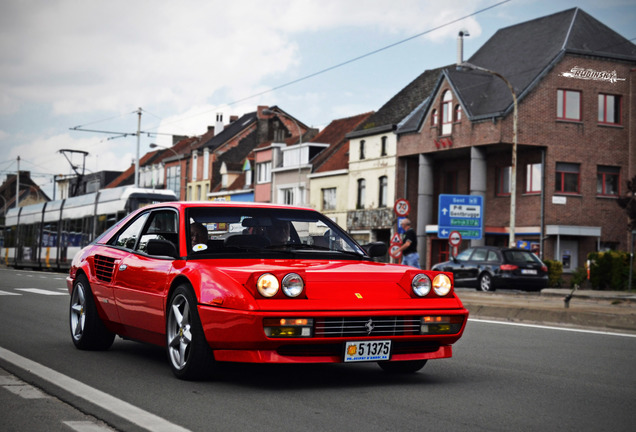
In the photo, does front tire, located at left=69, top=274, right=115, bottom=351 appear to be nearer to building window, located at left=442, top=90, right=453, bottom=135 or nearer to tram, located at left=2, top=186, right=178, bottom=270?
tram, located at left=2, top=186, right=178, bottom=270

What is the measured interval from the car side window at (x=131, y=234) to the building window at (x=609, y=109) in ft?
135

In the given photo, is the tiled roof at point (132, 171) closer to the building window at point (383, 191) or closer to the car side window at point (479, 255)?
the building window at point (383, 191)

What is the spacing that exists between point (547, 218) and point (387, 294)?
40.0 meters

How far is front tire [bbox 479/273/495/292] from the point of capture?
99.6 ft

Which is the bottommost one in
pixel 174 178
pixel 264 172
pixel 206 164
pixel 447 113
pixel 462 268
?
pixel 462 268

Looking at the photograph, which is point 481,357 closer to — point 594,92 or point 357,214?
point 594,92

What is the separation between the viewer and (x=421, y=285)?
7227mm

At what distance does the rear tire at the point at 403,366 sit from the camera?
311 inches

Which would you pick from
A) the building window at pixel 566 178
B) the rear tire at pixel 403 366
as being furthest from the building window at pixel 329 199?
the rear tire at pixel 403 366

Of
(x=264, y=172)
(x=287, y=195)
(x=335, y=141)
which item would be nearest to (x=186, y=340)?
(x=335, y=141)

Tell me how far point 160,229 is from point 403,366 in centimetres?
240

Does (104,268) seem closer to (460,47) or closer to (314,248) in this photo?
(314,248)

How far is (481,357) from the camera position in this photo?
945cm

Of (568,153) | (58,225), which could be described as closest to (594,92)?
(568,153)
